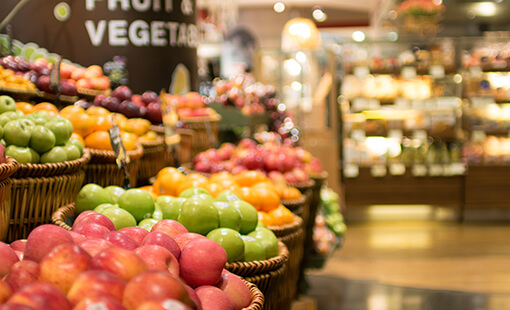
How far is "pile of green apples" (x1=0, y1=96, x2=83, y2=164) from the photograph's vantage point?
5.96ft

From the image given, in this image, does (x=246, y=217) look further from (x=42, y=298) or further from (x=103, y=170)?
(x=42, y=298)

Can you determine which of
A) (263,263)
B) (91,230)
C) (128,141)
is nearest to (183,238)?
(91,230)

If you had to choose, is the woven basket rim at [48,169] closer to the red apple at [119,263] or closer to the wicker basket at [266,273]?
the wicker basket at [266,273]

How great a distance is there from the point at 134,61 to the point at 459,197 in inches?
233

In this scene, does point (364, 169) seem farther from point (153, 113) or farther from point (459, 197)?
point (153, 113)

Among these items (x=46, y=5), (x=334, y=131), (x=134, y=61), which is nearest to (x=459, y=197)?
(x=334, y=131)

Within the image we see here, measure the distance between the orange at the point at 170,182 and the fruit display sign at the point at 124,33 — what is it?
142 cm

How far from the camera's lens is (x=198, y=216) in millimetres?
1620

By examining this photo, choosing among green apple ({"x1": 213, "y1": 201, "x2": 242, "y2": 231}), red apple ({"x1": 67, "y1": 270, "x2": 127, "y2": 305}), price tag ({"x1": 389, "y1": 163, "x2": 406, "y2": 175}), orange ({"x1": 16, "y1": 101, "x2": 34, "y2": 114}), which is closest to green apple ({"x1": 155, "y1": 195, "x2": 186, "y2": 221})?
green apple ({"x1": 213, "y1": 201, "x2": 242, "y2": 231})

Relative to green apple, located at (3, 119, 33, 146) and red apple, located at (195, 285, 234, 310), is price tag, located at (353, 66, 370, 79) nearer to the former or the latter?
green apple, located at (3, 119, 33, 146)

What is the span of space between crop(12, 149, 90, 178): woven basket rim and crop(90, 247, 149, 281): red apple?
891 mm

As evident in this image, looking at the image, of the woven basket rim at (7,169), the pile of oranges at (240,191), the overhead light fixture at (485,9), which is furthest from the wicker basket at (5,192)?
the overhead light fixture at (485,9)

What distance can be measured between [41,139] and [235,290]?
0.91 meters

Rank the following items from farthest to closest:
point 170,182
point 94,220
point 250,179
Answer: point 250,179 < point 170,182 < point 94,220
